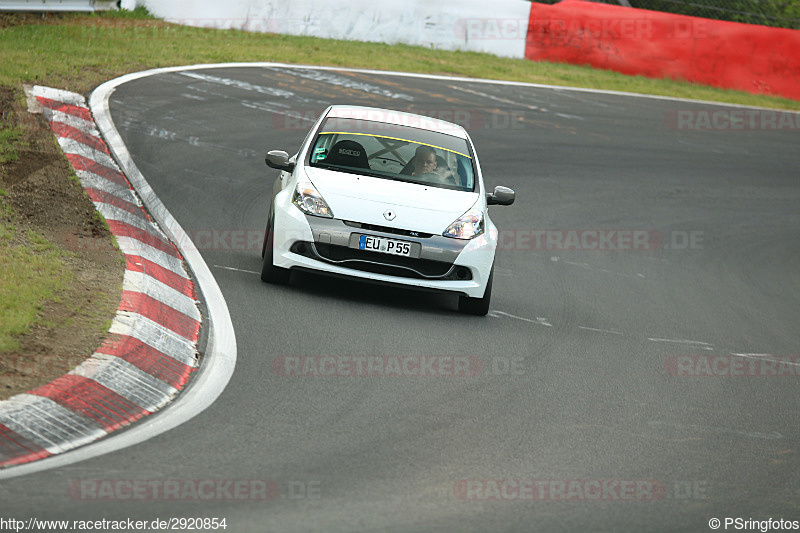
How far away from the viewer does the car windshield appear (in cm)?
921

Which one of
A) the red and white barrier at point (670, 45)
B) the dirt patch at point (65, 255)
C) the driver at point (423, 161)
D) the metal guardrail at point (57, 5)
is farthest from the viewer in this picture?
the red and white barrier at point (670, 45)

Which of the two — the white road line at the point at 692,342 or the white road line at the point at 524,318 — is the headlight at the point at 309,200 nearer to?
the white road line at the point at 524,318

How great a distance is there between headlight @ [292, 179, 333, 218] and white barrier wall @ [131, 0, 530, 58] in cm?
1371

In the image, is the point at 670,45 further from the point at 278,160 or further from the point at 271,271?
the point at 271,271

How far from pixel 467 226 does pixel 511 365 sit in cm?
163

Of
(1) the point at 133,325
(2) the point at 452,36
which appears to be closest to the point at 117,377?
(1) the point at 133,325

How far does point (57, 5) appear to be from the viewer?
18641mm

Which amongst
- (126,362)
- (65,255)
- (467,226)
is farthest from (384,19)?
(126,362)

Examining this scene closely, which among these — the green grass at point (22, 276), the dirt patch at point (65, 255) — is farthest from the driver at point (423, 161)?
the green grass at point (22, 276)

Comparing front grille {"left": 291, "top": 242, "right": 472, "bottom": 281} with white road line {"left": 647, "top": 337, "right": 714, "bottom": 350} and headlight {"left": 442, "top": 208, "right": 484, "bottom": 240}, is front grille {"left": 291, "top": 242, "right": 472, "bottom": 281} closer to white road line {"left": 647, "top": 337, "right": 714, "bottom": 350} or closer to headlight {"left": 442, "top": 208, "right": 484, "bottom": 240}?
headlight {"left": 442, "top": 208, "right": 484, "bottom": 240}

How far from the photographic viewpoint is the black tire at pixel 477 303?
8.67m

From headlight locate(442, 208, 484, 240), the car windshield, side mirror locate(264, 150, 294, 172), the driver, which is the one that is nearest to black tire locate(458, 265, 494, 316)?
headlight locate(442, 208, 484, 240)

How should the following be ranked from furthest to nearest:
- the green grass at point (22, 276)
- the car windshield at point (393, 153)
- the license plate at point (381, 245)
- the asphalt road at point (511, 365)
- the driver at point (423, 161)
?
the driver at point (423, 161), the car windshield at point (393, 153), the license plate at point (381, 245), the green grass at point (22, 276), the asphalt road at point (511, 365)

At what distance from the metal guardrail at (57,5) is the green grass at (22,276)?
992cm
